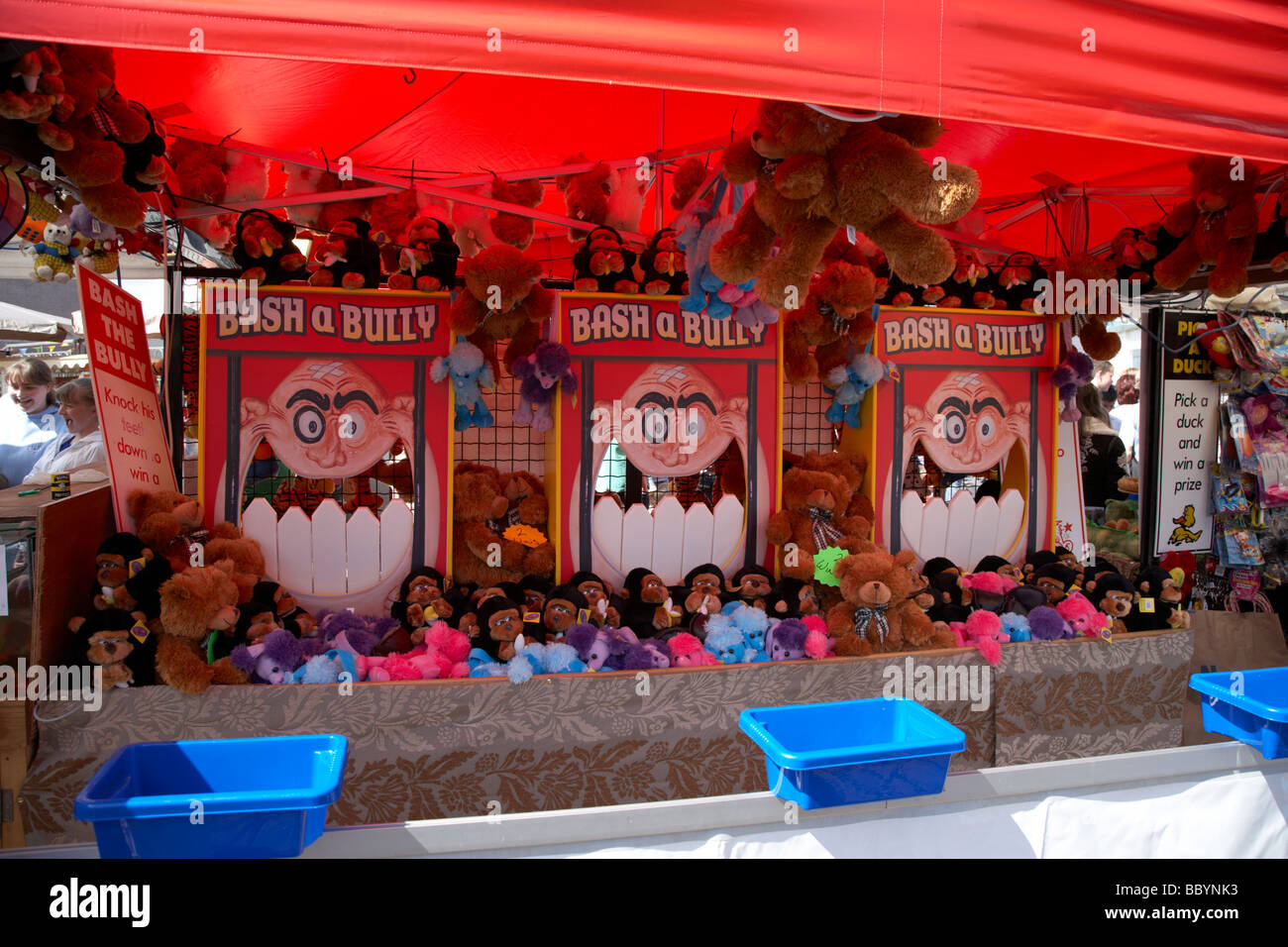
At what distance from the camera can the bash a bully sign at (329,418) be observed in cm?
335

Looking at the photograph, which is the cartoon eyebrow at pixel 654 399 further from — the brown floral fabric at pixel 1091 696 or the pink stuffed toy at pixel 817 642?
the brown floral fabric at pixel 1091 696

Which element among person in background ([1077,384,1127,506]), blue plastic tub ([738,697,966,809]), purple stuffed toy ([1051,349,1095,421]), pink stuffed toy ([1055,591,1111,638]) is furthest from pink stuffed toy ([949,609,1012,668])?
person in background ([1077,384,1127,506])

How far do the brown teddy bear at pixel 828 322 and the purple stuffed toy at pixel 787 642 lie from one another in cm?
117

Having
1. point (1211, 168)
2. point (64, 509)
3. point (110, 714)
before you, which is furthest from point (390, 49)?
point (1211, 168)

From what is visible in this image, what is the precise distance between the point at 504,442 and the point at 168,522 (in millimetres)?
1501

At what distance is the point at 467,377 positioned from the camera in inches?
138

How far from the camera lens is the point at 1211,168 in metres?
3.46

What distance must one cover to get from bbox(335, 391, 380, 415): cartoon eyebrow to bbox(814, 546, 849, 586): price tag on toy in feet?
6.36

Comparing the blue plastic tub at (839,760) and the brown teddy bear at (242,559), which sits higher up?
the brown teddy bear at (242,559)

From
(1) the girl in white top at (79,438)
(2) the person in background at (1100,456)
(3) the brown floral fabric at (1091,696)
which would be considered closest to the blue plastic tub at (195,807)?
(1) the girl in white top at (79,438)

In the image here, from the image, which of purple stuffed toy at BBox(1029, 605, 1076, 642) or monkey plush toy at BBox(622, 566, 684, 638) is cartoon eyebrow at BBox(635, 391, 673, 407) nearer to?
monkey plush toy at BBox(622, 566, 684, 638)

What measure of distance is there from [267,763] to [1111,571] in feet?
12.3

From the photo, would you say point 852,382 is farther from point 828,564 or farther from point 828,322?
point 828,564
